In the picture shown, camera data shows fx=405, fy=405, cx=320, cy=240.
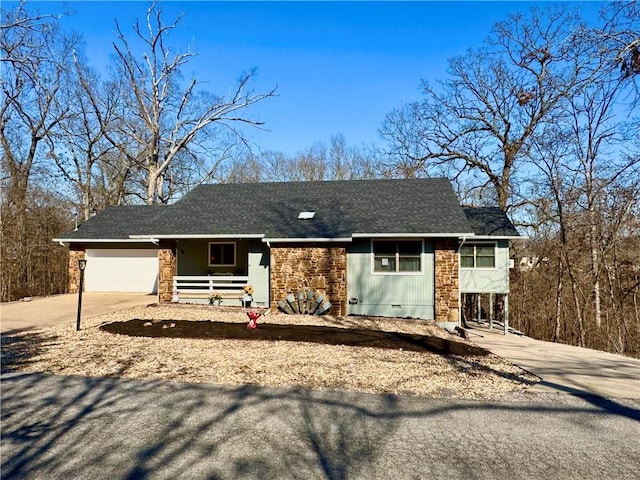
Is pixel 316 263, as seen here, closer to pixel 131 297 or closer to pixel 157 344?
pixel 157 344

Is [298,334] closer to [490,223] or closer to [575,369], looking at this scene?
[575,369]

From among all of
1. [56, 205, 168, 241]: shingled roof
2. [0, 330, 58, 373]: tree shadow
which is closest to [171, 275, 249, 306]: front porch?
[56, 205, 168, 241]: shingled roof

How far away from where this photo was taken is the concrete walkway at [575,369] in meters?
5.62

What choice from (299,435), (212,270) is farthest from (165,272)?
(299,435)

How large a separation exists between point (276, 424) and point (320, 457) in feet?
2.70

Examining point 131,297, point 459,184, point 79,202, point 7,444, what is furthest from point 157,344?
point 79,202

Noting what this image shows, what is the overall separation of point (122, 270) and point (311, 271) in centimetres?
966

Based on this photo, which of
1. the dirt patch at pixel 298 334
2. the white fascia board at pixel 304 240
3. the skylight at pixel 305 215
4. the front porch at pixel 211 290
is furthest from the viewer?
the skylight at pixel 305 215

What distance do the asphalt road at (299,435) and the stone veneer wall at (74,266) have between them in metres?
13.1

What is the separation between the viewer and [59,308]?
12.9m

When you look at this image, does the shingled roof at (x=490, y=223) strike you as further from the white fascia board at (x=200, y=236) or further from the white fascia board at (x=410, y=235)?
the white fascia board at (x=200, y=236)

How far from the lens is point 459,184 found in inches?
879

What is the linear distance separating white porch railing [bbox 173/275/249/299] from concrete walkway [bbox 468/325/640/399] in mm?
7351

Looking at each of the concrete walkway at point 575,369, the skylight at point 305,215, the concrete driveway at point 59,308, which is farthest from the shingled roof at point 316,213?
the concrete walkway at point 575,369
